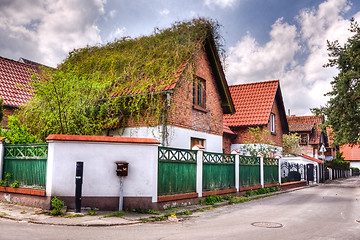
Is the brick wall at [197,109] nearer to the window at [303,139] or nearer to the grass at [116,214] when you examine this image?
the grass at [116,214]

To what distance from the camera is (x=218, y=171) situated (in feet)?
44.7

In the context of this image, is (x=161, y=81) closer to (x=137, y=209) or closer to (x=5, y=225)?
(x=137, y=209)

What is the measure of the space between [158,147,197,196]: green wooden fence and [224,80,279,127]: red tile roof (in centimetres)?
1395

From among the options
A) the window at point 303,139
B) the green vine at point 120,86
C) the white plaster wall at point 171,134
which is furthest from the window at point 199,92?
the window at point 303,139

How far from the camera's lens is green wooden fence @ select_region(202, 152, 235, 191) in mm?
12797

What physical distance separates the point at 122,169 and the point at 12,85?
13629 millimetres

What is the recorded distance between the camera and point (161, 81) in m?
13.8

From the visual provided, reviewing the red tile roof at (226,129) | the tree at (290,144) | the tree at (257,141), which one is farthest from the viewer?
the tree at (290,144)

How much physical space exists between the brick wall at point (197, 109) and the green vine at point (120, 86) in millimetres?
479

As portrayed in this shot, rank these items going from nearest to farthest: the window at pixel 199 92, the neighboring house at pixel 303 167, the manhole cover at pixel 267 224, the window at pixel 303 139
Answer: the manhole cover at pixel 267 224, the window at pixel 199 92, the neighboring house at pixel 303 167, the window at pixel 303 139

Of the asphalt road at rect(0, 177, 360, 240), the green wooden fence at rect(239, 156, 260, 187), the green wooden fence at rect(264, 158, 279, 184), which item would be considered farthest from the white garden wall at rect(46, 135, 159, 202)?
the green wooden fence at rect(264, 158, 279, 184)

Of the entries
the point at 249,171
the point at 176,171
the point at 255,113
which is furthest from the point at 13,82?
the point at 255,113

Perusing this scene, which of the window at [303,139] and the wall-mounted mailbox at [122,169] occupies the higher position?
the window at [303,139]

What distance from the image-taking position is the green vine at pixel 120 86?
12.2 metres
